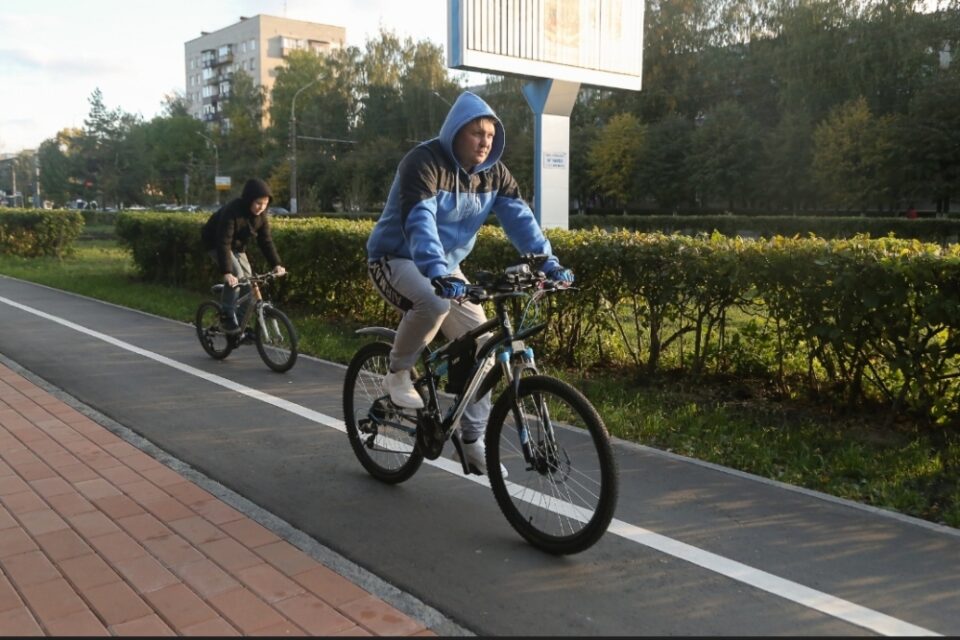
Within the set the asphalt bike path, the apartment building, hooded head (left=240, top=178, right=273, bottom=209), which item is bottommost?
the asphalt bike path

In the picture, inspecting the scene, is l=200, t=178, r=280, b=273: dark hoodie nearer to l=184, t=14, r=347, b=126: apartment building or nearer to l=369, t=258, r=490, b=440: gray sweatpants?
l=369, t=258, r=490, b=440: gray sweatpants

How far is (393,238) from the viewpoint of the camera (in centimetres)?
430

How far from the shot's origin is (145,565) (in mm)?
3602

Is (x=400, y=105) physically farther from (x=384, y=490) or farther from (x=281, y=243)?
(x=384, y=490)

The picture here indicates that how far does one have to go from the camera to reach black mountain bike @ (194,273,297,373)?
7758mm

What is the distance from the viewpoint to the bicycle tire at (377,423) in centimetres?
458

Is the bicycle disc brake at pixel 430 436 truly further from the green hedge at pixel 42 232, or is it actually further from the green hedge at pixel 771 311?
the green hedge at pixel 42 232

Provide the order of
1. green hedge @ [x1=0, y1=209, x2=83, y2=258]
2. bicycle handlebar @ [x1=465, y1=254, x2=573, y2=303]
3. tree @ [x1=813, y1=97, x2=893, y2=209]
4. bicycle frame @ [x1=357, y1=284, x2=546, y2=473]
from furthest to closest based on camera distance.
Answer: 1. tree @ [x1=813, y1=97, x2=893, y2=209]
2. green hedge @ [x1=0, y1=209, x2=83, y2=258]
3. bicycle frame @ [x1=357, y1=284, x2=546, y2=473]
4. bicycle handlebar @ [x1=465, y1=254, x2=573, y2=303]

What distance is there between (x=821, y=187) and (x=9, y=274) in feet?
128

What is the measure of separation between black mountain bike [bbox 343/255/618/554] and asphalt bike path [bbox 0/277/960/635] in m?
0.21

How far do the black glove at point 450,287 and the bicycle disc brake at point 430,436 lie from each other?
0.89 metres

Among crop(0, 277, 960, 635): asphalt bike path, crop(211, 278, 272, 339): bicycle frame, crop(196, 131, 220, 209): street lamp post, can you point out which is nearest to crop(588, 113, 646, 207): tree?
crop(196, 131, 220, 209): street lamp post

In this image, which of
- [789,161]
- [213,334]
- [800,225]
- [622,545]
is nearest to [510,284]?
[622,545]

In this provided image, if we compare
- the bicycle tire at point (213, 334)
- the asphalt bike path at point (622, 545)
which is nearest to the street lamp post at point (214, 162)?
the bicycle tire at point (213, 334)
